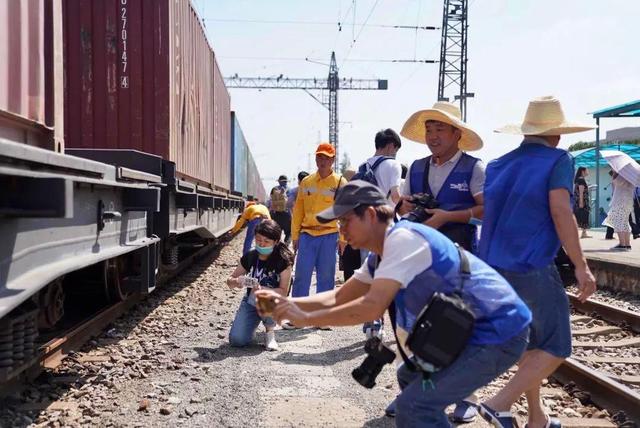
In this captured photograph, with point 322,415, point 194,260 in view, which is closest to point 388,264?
point 322,415

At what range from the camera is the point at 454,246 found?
263cm

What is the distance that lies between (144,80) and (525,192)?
17.8ft

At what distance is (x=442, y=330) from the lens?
2.38 meters

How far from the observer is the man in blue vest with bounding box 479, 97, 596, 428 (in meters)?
3.24

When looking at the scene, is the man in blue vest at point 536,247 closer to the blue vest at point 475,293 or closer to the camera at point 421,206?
the camera at point 421,206

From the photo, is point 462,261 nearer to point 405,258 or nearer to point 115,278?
point 405,258

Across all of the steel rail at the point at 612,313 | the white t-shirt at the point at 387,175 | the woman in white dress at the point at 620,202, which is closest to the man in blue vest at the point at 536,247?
the white t-shirt at the point at 387,175

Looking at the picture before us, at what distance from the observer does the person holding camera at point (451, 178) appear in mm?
3797

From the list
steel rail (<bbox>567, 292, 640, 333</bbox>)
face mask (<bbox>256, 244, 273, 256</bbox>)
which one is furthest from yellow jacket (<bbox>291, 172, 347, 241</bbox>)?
steel rail (<bbox>567, 292, 640, 333</bbox>)

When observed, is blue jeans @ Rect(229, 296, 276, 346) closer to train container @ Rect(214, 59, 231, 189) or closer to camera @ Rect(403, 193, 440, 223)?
camera @ Rect(403, 193, 440, 223)

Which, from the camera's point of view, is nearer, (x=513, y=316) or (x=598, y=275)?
(x=513, y=316)

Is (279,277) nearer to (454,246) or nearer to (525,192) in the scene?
(525,192)

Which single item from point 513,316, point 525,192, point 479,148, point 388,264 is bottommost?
point 513,316

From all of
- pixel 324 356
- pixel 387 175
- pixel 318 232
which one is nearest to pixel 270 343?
pixel 324 356
